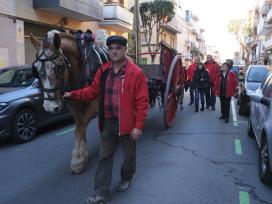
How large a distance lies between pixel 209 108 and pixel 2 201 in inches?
388

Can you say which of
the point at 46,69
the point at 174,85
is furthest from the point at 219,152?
the point at 46,69

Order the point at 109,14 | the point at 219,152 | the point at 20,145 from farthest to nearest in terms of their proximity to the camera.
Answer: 1. the point at 109,14
2. the point at 20,145
3. the point at 219,152

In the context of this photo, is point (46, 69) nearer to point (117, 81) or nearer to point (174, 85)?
point (117, 81)

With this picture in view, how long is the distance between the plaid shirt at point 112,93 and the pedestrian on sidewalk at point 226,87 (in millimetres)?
6671

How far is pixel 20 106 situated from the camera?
7.59 meters

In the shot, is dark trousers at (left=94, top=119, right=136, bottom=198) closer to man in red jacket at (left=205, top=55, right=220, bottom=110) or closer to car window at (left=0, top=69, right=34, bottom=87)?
A: car window at (left=0, top=69, right=34, bottom=87)

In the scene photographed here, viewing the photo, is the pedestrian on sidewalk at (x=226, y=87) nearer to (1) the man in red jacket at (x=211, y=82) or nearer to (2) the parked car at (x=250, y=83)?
(2) the parked car at (x=250, y=83)

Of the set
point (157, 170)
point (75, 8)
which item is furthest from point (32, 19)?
point (157, 170)

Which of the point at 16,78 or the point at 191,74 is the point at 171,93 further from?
the point at 191,74

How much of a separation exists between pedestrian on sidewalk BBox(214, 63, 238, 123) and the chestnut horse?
563 centimetres

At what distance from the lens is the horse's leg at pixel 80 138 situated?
5625 mm

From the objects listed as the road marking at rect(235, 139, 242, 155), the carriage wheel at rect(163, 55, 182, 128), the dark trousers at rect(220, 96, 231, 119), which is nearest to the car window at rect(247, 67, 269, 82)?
the dark trousers at rect(220, 96, 231, 119)

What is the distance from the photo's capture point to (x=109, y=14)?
941 inches

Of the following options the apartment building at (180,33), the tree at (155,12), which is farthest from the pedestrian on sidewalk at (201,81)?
the apartment building at (180,33)
